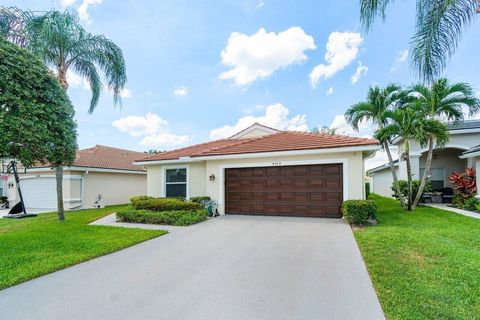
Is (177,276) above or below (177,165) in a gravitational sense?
below

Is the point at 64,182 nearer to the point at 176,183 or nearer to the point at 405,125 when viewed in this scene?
the point at 176,183

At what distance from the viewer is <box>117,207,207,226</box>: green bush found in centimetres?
1039

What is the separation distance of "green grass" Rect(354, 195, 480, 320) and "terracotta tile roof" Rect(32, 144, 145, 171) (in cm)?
1814

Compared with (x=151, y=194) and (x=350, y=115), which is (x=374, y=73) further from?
(x=151, y=194)

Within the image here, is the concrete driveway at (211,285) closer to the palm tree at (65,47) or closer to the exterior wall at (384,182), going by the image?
the palm tree at (65,47)

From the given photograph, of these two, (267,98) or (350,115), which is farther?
(267,98)

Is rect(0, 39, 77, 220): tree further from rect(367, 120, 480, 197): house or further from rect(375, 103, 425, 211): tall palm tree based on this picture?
rect(367, 120, 480, 197): house

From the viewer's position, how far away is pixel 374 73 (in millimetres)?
12484

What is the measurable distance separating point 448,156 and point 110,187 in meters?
25.3

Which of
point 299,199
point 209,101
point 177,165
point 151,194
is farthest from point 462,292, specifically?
point 209,101

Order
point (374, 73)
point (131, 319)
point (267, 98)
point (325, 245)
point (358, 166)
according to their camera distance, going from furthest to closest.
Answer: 1. point (267, 98)
2. point (374, 73)
3. point (358, 166)
4. point (325, 245)
5. point (131, 319)

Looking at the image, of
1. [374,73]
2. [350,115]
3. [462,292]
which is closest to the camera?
[462,292]

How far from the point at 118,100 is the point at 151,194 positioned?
5746 millimetres

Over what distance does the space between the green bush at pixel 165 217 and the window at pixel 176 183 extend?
3265 millimetres
